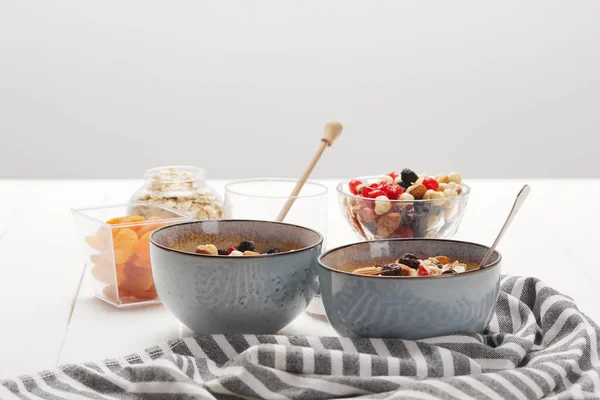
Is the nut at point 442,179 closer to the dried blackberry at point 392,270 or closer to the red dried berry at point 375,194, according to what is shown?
the red dried berry at point 375,194

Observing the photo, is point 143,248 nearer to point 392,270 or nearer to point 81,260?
point 81,260

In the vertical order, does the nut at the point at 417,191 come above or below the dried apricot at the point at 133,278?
above

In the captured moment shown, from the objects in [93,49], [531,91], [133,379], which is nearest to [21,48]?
[93,49]

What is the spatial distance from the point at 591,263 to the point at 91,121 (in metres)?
3.42

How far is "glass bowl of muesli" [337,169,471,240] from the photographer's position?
1.26m

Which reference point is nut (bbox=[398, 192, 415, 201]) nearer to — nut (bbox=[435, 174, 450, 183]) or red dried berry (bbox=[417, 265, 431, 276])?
nut (bbox=[435, 174, 450, 183])

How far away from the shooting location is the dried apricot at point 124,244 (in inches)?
48.8

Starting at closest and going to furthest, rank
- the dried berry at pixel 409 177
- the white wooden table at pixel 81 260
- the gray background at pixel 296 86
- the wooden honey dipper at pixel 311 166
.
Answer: the white wooden table at pixel 81 260 → the wooden honey dipper at pixel 311 166 → the dried berry at pixel 409 177 → the gray background at pixel 296 86

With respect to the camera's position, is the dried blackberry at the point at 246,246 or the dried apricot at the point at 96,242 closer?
the dried blackberry at the point at 246,246

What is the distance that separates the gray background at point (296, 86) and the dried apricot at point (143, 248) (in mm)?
3202

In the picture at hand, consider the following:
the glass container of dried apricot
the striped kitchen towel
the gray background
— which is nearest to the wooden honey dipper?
the glass container of dried apricot

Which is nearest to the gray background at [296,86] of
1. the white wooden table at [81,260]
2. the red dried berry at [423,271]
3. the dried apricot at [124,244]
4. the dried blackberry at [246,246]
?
the white wooden table at [81,260]

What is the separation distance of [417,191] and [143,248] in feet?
1.31

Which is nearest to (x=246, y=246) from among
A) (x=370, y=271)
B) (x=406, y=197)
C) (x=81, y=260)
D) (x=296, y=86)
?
(x=370, y=271)
